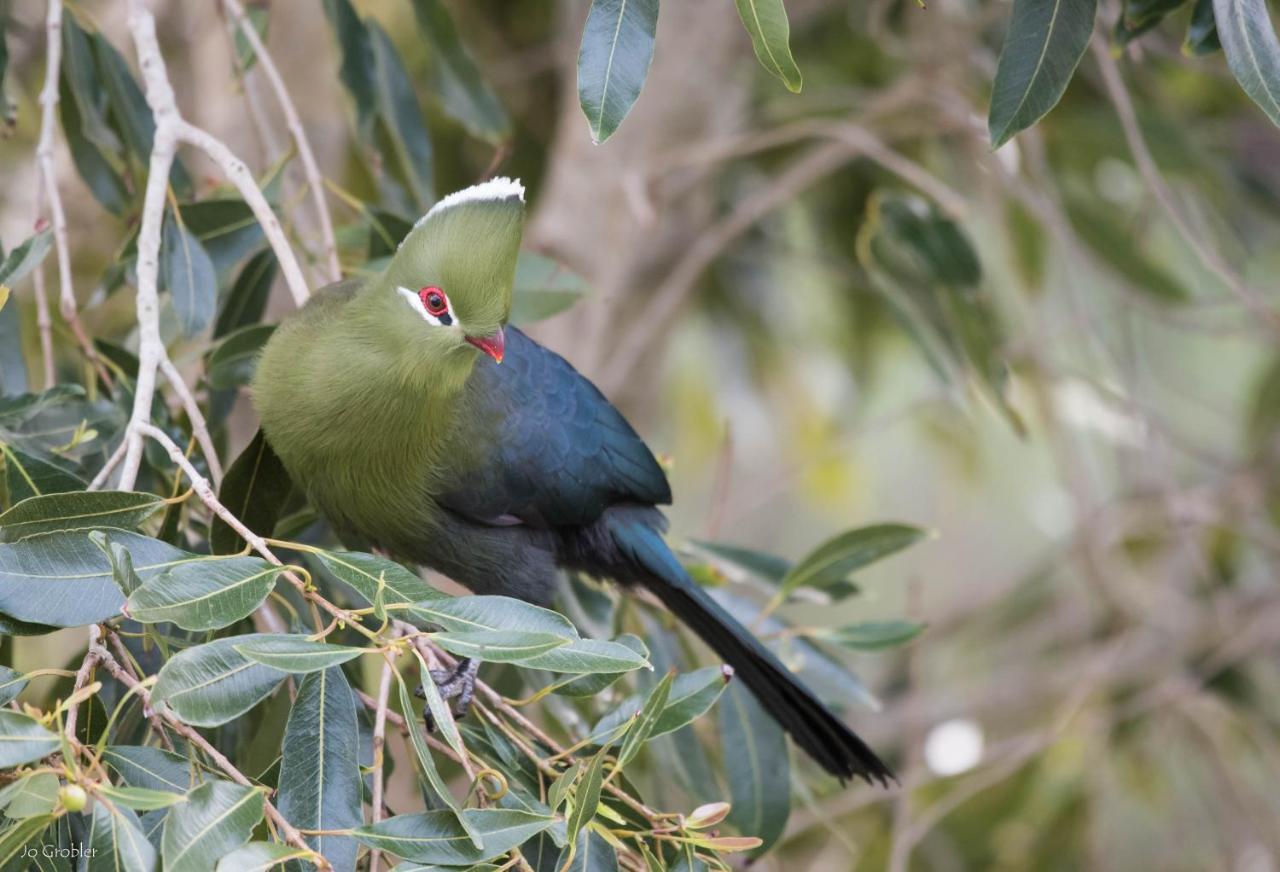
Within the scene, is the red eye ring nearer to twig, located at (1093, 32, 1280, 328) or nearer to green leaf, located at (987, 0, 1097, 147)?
green leaf, located at (987, 0, 1097, 147)

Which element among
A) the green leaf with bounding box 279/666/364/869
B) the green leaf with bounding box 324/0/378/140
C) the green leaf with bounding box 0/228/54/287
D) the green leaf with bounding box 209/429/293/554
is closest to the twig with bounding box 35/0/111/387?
the green leaf with bounding box 0/228/54/287

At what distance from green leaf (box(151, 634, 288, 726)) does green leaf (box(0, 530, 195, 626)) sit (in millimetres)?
165

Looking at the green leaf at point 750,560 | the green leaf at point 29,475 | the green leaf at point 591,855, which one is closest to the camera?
the green leaf at point 591,855

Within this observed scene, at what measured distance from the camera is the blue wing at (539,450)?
8.45ft

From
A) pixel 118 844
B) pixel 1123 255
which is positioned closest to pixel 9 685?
pixel 118 844

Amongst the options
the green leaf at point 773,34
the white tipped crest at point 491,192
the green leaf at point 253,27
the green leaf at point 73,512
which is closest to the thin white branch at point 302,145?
the green leaf at point 253,27

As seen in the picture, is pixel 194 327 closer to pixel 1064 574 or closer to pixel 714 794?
pixel 714 794

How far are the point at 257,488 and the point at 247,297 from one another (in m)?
A: 0.58

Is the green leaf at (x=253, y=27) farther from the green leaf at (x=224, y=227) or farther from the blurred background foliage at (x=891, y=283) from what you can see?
the green leaf at (x=224, y=227)

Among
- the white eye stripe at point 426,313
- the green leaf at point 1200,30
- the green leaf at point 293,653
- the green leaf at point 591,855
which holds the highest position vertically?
the green leaf at point 1200,30

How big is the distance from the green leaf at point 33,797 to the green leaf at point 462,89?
2020 millimetres

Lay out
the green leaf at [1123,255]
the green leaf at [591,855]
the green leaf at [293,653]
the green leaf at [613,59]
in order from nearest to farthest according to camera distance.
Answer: the green leaf at [293,653], the green leaf at [591,855], the green leaf at [613,59], the green leaf at [1123,255]

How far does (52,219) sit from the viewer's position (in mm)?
2352

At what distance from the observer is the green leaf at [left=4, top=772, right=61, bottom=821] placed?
1409 millimetres
